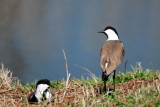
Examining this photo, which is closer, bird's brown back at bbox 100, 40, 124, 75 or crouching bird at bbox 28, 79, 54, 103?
crouching bird at bbox 28, 79, 54, 103

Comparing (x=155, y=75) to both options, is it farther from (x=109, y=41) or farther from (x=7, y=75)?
(x=7, y=75)

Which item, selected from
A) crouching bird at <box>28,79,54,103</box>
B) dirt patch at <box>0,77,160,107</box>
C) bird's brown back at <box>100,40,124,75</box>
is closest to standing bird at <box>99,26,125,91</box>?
bird's brown back at <box>100,40,124,75</box>

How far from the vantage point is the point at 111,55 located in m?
6.61

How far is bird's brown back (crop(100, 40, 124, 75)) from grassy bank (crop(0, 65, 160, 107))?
420mm

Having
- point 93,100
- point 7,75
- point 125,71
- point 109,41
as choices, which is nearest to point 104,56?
point 109,41

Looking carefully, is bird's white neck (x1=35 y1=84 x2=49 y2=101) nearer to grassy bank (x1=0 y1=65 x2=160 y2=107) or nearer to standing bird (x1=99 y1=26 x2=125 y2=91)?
grassy bank (x1=0 y1=65 x2=160 y2=107)

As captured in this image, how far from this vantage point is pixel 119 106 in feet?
15.7

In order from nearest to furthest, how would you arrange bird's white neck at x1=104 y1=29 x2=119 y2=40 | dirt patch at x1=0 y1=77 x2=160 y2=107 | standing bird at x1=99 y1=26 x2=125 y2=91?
dirt patch at x1=0 y1=77 x2=160 y2=107
standing bird at x1=99 y1=26 x2=125 y2=91
bird's white neck at x1=104 y1=29 x2=119 y2=40

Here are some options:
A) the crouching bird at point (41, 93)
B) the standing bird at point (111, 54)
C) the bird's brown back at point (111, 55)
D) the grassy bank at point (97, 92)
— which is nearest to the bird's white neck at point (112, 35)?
the standing bird at point (111, 54)

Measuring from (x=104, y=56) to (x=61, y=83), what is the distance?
161 centimetres

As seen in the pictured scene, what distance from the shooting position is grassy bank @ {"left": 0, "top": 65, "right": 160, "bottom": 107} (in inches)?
191

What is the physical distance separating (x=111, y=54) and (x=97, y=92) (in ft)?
3.32

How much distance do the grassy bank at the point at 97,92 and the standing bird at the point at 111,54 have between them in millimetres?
363

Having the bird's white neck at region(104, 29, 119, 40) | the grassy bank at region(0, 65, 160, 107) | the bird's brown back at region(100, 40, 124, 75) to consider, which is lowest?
the grassy bank at region(0, 65, 160, 107)
